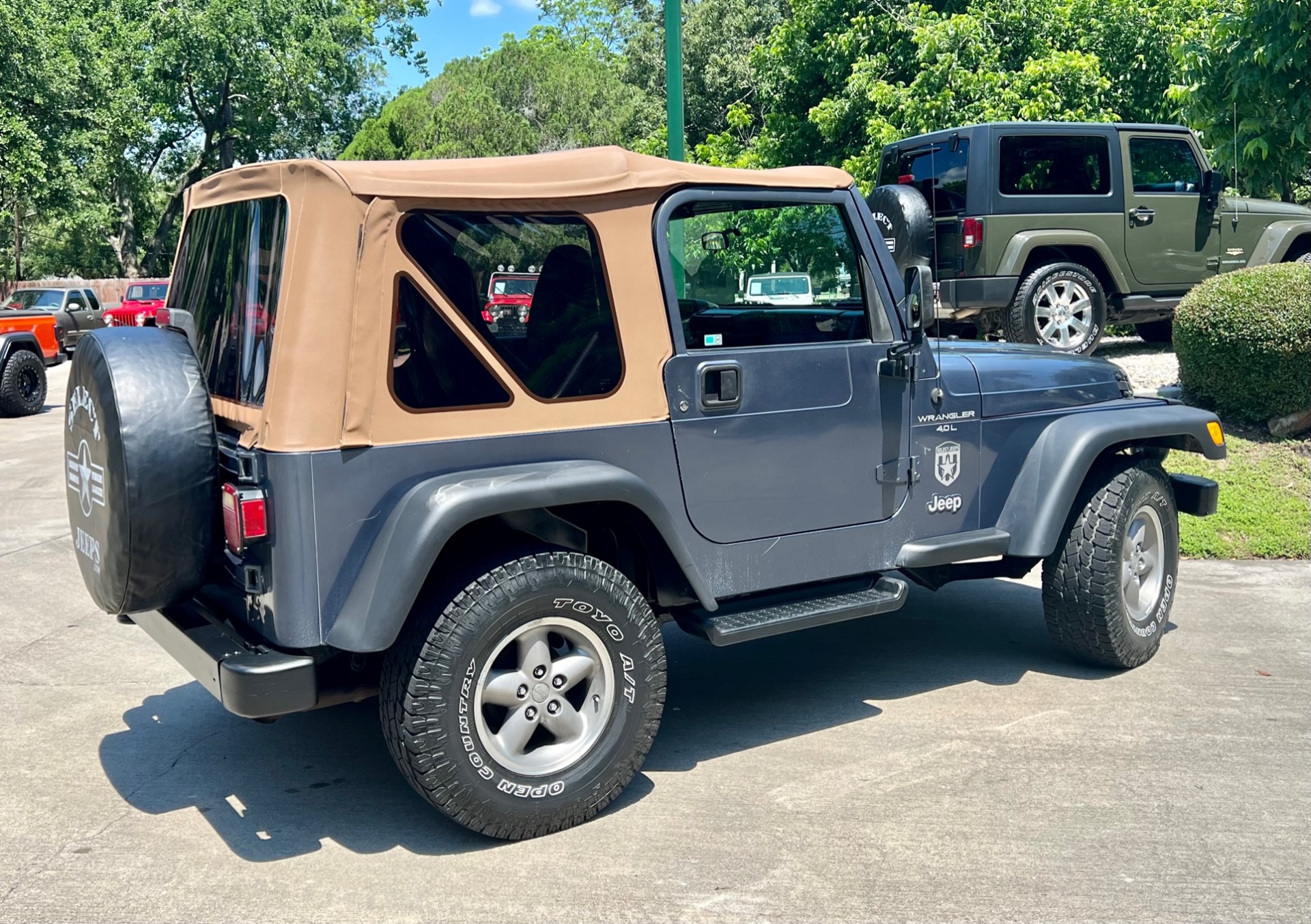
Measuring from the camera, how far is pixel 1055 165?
35.2 feet

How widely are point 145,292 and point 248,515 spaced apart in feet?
85.2

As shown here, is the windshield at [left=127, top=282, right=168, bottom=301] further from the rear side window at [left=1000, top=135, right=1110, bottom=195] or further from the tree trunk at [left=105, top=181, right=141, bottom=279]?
the rear side window at [left=1000, top=135, right=1110, bottom=195]

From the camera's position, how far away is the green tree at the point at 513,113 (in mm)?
37750

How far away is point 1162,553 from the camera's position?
5.57 metres

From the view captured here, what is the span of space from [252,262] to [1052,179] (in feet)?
28.1

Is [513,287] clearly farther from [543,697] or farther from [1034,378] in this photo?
[1034,378]

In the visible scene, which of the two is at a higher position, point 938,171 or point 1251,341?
point 938,171

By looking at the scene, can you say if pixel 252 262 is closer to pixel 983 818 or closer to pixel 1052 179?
pixel 983 818

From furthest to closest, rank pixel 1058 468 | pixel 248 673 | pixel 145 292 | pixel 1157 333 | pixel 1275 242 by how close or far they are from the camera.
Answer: pixel 145 292, pixel 1157 333, pixel 1275 242, pixel 1058 468, pixel 248 673

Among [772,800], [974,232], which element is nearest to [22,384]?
[974,232]

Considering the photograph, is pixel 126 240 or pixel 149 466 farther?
pixel 126 240

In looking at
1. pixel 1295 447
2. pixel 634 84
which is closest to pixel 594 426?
pixel 1295 447

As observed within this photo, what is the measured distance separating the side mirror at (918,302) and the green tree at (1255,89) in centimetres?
739

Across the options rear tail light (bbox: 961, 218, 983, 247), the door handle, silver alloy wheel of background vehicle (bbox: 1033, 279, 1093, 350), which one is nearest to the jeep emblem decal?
the door handle
